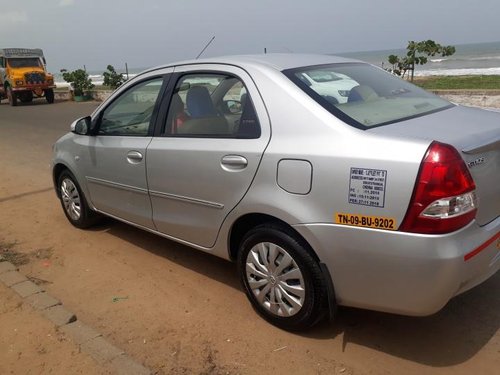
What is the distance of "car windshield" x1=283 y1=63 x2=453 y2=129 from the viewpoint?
2.85 meters

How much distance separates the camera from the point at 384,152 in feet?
8.00

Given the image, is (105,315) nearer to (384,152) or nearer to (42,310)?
(42,310)

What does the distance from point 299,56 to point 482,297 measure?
2138 millimetres

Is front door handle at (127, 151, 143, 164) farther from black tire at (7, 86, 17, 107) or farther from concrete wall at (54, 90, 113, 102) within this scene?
black tire at (7, 86, 17, 107)

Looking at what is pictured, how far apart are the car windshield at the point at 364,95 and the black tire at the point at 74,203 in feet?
9.01

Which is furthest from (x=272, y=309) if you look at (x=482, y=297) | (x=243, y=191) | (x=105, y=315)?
(x=482, y=297)

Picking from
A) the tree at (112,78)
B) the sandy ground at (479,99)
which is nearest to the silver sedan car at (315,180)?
the sandy ground at (479,99)

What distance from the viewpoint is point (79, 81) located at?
76.2 feet

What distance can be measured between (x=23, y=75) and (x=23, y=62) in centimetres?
113

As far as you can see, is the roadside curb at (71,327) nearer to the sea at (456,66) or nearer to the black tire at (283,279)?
the black tire at (283,279)

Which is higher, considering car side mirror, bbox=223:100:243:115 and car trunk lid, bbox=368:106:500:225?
car side mirror, bbox=223:100:243:115

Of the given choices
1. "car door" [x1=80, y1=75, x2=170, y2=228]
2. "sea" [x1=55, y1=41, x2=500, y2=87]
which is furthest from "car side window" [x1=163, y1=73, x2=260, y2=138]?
"sea" [x1=55, y1=41, x2=500, y2=87]

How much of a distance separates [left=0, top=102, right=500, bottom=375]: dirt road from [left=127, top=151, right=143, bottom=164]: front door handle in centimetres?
94

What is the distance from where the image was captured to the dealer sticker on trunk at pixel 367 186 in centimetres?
242
